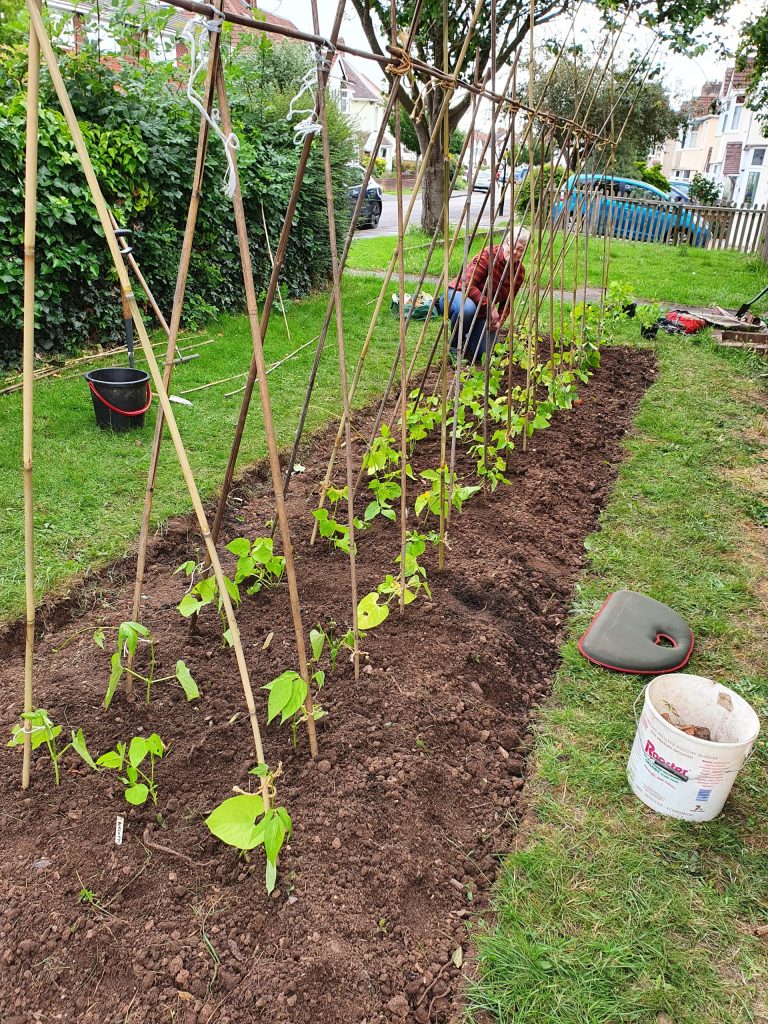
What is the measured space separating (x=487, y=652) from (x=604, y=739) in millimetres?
494

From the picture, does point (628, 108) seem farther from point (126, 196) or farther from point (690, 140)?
point (690, 140)

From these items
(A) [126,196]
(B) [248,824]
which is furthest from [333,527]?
(A) [126,196]

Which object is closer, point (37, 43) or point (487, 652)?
point (37, 43)

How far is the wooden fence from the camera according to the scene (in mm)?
13602

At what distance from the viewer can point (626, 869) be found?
1.84m

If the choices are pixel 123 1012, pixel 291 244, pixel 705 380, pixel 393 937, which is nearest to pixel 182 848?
pixel 123 1012

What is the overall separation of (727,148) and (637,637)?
1516 inches

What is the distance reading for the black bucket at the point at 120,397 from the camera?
13.9ft

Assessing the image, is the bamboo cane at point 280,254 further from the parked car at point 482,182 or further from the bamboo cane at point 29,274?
the parked car at point 482,182

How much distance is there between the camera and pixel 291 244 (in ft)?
26.1

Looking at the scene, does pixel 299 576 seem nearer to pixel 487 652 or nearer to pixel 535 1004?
pixel 487 652

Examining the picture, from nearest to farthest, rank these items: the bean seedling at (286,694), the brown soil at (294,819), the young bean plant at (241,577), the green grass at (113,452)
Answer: the brown soil at (294,819)
the bean seedling at (286,694)
the young bean plant at (241,577)
the green grass at (113,452)

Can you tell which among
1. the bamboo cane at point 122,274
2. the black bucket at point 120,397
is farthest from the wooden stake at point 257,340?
the black bucket at point 120,397

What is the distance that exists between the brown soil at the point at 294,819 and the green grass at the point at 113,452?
33cm
